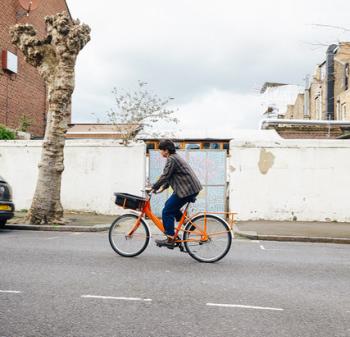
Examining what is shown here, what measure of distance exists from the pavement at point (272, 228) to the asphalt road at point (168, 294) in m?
2.20

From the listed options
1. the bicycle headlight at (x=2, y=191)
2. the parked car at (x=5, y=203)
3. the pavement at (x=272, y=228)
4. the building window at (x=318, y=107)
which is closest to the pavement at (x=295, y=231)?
the pavement at (x=272, y=228)

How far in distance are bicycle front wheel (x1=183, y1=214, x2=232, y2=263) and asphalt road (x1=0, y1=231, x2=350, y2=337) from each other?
188 millimetres

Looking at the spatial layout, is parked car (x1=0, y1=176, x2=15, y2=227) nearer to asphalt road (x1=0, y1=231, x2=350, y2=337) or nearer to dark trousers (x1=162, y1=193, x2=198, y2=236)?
asphalt road (x1=0, y1=231, x2=350, y2=337)

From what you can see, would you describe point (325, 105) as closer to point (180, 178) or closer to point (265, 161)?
point (265, 161)

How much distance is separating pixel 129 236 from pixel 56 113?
19.3 ft

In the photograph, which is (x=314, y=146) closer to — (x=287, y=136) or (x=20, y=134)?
(x=20, y=134)

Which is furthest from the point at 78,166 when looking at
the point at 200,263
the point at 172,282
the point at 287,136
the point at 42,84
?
the point at 287,136

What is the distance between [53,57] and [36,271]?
8061mm

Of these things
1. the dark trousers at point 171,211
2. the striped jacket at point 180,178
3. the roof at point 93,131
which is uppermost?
the roof at point 93,131

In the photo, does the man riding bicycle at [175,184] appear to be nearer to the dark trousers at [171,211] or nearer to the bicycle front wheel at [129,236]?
the dark trousers at [171,211]

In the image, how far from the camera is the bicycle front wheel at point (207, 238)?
747cm

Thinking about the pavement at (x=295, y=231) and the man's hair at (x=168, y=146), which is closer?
the man's hair at (x=168, y=146)

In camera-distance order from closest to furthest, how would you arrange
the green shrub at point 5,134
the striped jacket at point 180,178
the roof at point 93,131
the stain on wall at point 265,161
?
the striped jacket at point 180,178, the stain on wall at point 265,161, the green shrub at point 5,134, the roof at point 93,131

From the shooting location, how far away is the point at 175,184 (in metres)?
7.46
